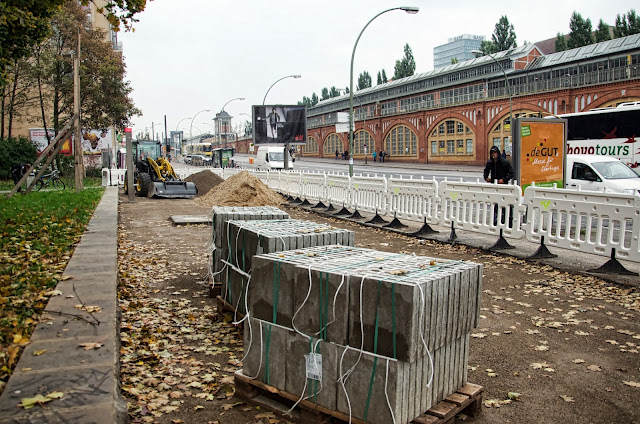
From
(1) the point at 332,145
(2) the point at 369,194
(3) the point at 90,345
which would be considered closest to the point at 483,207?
(2) the point at 369,194

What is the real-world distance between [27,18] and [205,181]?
54.7 ft

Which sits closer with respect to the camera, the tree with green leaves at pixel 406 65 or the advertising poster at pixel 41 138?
the advertising poster at pixel 41 138

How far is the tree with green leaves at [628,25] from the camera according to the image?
56.8 m

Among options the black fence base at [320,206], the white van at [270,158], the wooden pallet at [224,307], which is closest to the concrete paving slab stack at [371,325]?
the wooden pallet at [224,307]

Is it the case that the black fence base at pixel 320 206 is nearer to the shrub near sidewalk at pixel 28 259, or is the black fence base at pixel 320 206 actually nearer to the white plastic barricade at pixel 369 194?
the white plastic barricade at pixel 369 194

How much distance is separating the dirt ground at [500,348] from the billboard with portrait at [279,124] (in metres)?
25.7

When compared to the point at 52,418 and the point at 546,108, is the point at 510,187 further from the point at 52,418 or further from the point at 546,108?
the point at 546,108

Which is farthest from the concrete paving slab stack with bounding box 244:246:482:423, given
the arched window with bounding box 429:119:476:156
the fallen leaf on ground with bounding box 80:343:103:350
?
the arched window with bounding box 429:119:476:156

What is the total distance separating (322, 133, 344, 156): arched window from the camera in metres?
86.3

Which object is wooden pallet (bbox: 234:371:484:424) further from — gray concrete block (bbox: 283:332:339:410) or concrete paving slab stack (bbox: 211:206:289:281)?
concrete paving slab stack (bbox: 211:206:289:281)

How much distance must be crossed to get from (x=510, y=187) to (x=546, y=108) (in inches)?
1542

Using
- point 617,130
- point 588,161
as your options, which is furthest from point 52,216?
point 617,130

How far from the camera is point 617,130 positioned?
894 inches

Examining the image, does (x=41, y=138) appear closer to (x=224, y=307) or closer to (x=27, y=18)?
(x=27, y=18)
